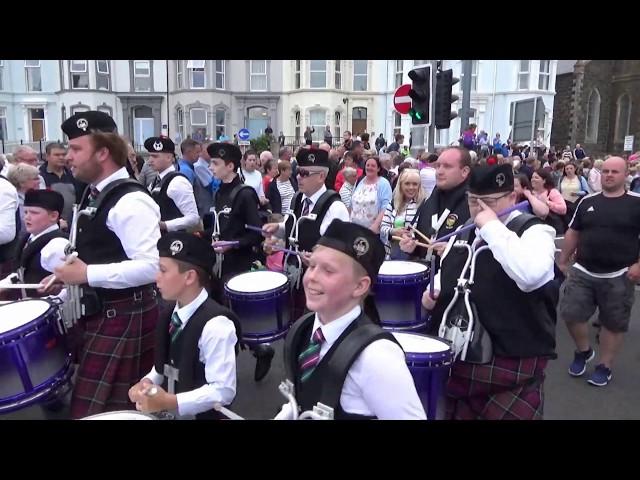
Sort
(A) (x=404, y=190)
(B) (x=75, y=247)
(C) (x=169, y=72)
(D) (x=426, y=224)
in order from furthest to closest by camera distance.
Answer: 1. (C) (x=169, y=72)
2. (A) (x=404, y=190)
3. (D) (x=426, y=224)
4. (B) (x=75, y=247)

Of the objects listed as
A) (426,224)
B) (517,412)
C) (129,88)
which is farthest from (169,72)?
(517,412)

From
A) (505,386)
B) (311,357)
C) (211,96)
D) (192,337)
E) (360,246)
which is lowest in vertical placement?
(505,386)

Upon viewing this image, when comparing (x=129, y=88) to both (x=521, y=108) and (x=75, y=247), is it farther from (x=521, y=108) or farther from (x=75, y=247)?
(x=75, y=247)

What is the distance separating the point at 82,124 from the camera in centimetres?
281

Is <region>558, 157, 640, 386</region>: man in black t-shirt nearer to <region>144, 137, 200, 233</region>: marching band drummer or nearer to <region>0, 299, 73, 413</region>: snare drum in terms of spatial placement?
<region>144, 137, 200, 233</region>: marching band drummer

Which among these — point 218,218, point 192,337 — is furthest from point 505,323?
point 218,218

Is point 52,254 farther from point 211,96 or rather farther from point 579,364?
point 211,96

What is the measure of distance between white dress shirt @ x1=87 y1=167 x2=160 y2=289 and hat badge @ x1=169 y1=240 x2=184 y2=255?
189 mm

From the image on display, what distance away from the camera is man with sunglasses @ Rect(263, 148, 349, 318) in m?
4.34

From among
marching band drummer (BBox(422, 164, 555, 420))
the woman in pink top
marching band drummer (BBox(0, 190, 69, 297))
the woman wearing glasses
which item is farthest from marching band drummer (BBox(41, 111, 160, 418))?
the woman in pink top

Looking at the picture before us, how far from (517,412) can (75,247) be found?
235 centimetres

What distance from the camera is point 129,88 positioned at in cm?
2841

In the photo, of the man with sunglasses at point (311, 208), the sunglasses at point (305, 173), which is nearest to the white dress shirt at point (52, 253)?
the man with sunglasses at point (311, 208)

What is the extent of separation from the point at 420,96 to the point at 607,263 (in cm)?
404
